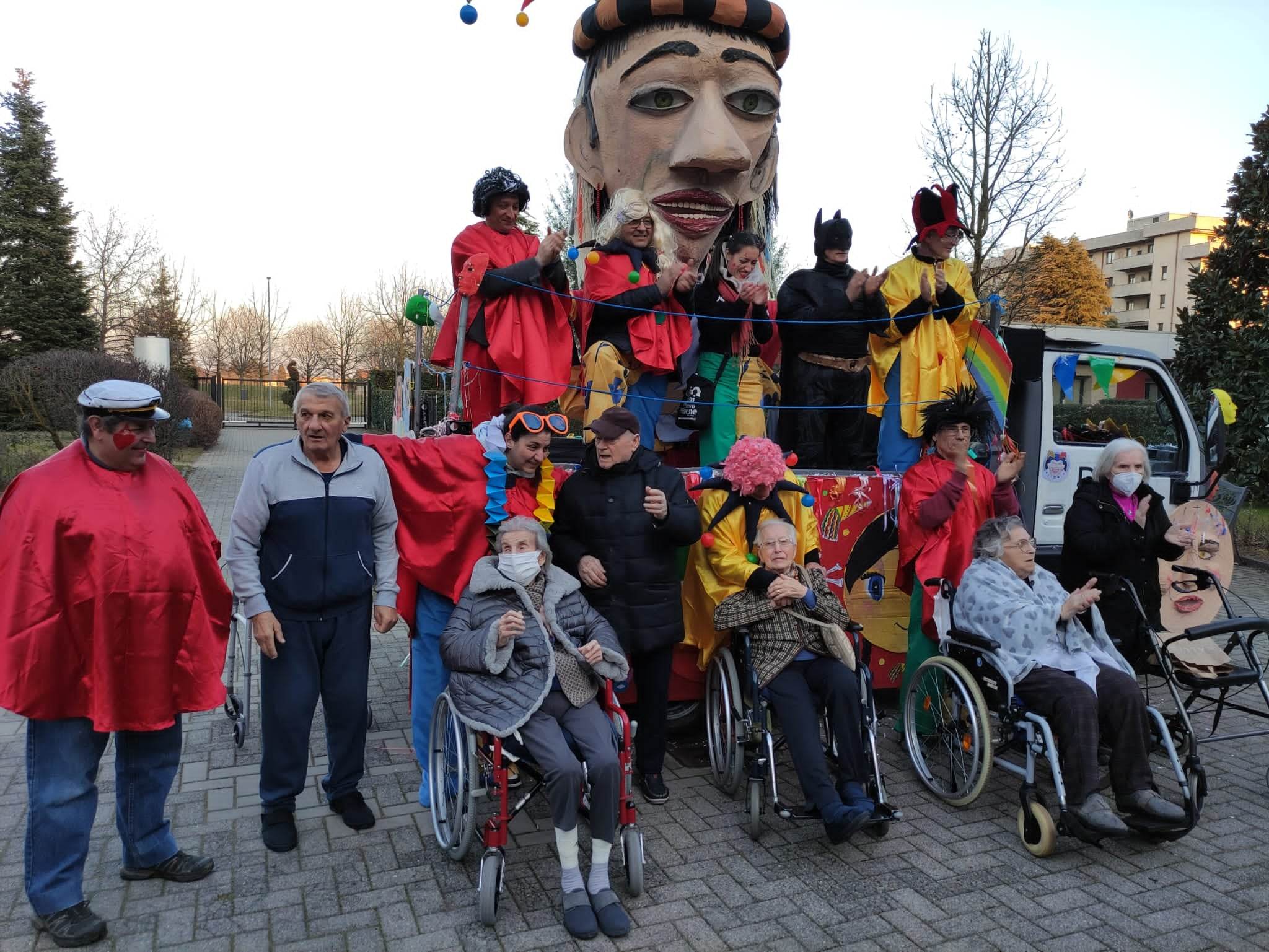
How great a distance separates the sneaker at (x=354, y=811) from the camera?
3.66 m

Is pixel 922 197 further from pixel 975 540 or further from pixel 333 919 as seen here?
pixel 333 919

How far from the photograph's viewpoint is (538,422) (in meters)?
3.79

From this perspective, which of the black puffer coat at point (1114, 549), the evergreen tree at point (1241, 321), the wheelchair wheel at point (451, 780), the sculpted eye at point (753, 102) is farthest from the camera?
the evergreen tree at point (1241, 321)

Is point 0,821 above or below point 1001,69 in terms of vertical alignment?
below

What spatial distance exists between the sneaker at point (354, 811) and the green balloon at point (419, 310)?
2352 mm

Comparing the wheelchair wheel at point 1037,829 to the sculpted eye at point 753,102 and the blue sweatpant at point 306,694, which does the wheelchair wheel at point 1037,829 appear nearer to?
the blue sweatpant at point 306,694

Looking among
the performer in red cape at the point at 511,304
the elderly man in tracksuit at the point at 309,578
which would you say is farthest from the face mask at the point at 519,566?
the performer in red cape at the point at 511,304

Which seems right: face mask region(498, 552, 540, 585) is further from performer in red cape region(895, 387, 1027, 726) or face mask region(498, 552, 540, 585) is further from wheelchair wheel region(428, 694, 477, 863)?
performer in red cape region(895, 387, 1027, 726)

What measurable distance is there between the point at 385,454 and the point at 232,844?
1629 mm

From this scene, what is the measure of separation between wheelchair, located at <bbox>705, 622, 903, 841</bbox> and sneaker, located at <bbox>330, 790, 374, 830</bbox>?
149 cm


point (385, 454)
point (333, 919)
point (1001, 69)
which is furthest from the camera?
point (1001, 69)

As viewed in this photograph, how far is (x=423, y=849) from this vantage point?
352cm

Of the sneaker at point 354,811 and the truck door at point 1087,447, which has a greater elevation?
the truck door at point 1087,447

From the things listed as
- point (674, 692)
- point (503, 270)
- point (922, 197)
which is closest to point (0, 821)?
point (674, 692)
